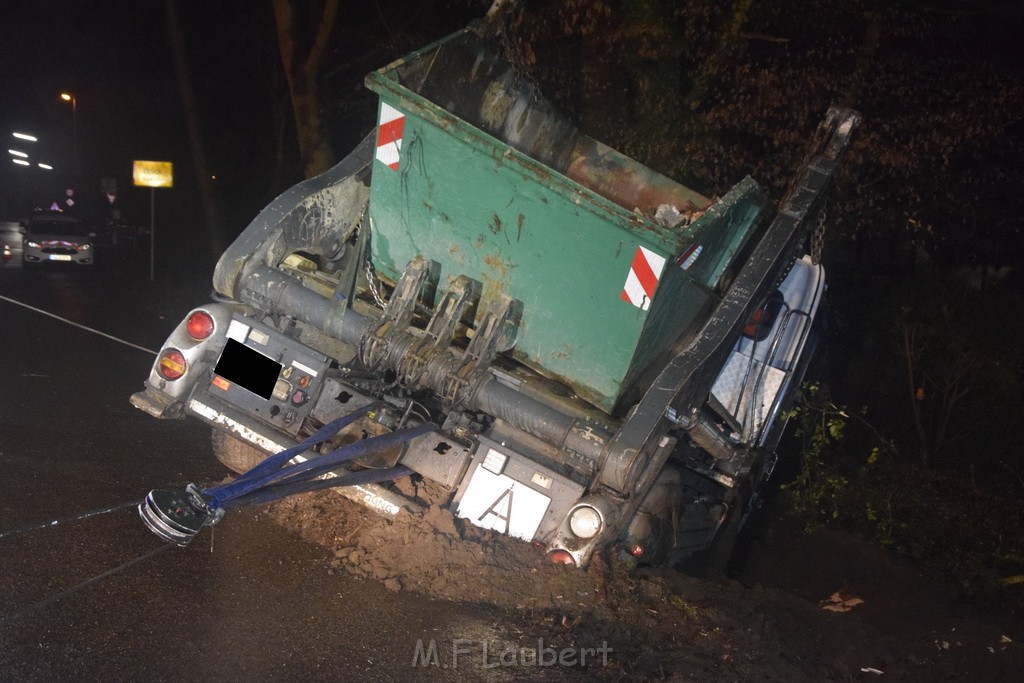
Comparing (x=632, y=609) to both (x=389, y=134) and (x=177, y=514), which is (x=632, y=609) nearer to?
(x=177, y=514)

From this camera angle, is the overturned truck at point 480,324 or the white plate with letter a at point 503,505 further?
the white plate with letter a at point 503,505

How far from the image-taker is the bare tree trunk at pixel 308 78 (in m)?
12.9

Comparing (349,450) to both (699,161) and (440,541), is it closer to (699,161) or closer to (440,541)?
(440,541)

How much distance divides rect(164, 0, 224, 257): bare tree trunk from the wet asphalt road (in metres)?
10.5

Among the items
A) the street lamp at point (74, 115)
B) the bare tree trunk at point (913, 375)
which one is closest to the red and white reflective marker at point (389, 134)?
the bare tree trunk at point (913, 375)

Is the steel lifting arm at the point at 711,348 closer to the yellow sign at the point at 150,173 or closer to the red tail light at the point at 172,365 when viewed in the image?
the red tail light at the point at 172,365

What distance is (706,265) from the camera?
471cm

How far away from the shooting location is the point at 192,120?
1609 centimetres

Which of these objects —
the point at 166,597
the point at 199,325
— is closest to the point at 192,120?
the point at 199,325

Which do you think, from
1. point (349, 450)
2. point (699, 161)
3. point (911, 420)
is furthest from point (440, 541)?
point (911, 420)

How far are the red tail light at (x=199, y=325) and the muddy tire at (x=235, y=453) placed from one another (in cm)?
62

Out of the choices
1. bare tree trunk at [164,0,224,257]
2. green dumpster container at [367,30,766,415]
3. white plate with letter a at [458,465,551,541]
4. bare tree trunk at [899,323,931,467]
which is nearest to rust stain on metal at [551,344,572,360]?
green dumpster container at [367,30,766,415]

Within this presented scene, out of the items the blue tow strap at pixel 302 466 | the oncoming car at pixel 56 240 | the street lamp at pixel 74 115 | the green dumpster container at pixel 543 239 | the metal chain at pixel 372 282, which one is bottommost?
the street lamp at pixel 74 115

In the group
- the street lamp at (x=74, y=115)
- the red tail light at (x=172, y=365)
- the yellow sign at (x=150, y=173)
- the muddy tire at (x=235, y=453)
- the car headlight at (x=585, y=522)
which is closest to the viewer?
the car headlight at (x=585, y=522)
